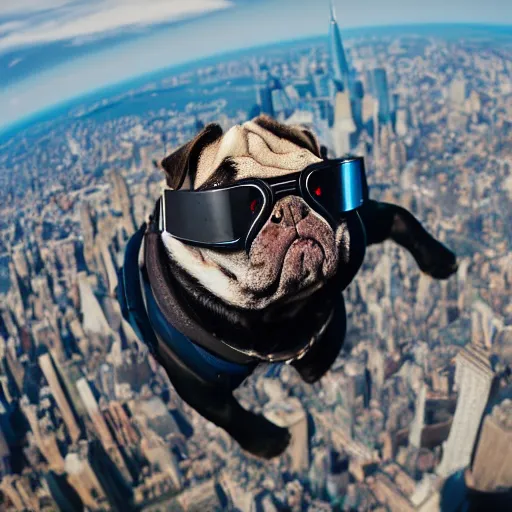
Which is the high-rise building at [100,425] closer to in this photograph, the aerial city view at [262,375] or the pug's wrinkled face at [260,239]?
the aerial city view at [262,375]

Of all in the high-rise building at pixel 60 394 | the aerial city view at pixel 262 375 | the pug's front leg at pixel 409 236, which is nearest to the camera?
the pug's front leg at pixel 409 236

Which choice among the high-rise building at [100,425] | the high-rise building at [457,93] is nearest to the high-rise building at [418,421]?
the high-rise building at [100,425]

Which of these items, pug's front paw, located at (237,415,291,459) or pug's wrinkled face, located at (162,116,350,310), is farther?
pug's front paw, located at (237,415,291,459)

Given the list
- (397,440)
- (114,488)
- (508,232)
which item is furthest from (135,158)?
(508,232)

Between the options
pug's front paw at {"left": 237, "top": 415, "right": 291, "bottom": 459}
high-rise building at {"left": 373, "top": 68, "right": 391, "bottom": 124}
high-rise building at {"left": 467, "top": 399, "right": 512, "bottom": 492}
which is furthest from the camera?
high-rise building at {"left": 373, "top": 68, "right": 391, "bottom": 124}

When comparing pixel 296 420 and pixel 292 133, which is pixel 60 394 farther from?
pixel 292 133

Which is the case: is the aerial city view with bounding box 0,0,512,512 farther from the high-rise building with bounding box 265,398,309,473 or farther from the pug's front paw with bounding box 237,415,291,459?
the pug's front paw with bounding box 237,415,291,459

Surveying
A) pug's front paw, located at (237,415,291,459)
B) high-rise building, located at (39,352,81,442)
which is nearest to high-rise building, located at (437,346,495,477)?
high-rise building, located at (39,352,81,442)

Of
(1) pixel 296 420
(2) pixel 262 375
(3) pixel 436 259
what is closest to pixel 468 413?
(1) pixel 296 420
